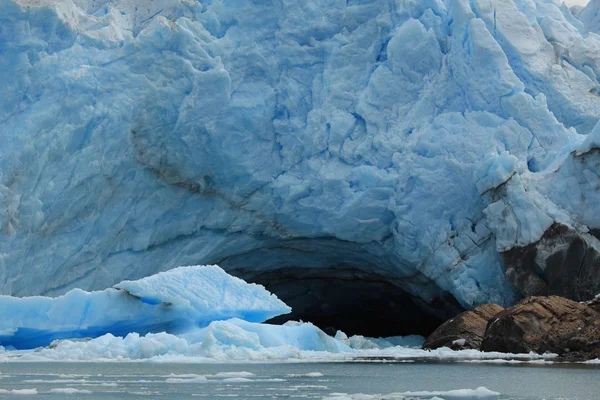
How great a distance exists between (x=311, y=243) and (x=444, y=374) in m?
8.62

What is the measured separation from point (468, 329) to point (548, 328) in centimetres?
203

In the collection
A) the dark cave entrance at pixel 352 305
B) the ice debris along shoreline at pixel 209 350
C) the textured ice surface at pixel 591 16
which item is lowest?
the ice debris along shoreline at pixel 209 350

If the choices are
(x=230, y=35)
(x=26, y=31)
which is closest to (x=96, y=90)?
(x=26, y=31)

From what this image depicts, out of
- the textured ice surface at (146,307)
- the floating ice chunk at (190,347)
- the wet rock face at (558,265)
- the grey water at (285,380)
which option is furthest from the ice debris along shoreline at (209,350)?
the wet rock face at (558,265)

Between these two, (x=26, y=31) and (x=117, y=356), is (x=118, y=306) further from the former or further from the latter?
(x=26, y=31)

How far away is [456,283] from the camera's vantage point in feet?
56.7

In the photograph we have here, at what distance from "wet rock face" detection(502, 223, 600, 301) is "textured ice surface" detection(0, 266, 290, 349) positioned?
13.3 feet

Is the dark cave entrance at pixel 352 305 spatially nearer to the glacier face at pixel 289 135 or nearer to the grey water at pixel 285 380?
the glacier face at pixel 289 135

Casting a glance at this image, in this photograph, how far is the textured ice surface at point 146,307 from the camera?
1418cm

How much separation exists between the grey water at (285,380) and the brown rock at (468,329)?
3.29 meters

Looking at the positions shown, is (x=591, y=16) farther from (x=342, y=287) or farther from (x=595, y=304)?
(x=595, y=304)

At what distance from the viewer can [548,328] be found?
14.2m

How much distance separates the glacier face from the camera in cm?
1661

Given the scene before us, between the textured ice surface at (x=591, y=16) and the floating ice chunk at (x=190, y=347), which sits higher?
the textured ice surface at (x=591, y=16)
